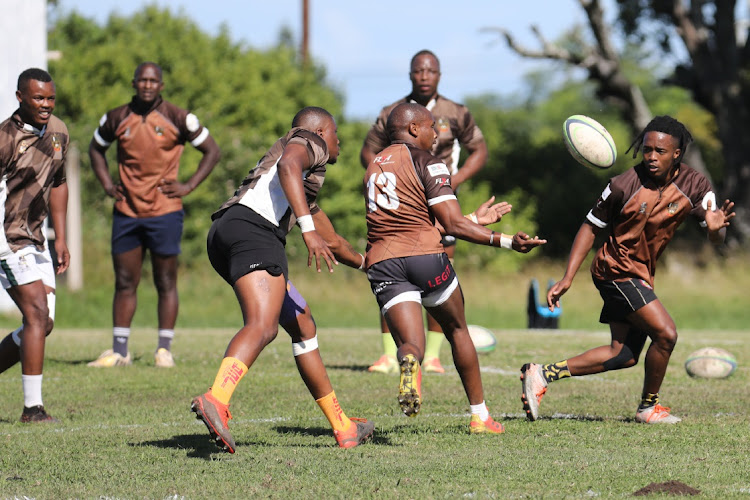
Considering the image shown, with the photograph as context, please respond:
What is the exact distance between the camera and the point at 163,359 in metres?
10.4

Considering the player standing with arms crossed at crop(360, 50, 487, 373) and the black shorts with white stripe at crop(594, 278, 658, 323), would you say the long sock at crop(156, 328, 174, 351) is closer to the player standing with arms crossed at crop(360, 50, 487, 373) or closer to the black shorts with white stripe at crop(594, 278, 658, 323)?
the player standing with arms crossed at crop(360, 50, 487, 373)

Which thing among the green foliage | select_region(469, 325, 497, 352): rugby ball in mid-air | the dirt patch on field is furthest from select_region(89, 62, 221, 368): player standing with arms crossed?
the green foliage

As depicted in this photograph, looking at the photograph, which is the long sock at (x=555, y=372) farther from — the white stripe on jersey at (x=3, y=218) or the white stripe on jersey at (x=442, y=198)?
the white stripe on jersey at (x=3, y=218)

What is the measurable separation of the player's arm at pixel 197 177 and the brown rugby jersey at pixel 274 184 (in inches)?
161

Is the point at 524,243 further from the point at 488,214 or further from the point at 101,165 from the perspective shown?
the point at 101,165

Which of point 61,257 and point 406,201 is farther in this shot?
point 61,257

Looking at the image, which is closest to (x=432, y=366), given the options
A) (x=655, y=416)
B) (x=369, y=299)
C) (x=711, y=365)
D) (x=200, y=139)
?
(x=711, y=365)

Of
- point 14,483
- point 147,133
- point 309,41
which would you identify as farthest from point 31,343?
point 309,41

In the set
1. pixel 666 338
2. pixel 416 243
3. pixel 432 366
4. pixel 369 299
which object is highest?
pixel 416 243

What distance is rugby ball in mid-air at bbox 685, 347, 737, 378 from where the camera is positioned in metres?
9.78

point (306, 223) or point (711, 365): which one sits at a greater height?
point (306, 223)

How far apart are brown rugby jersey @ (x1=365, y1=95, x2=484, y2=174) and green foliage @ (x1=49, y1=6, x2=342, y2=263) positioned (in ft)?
48.6

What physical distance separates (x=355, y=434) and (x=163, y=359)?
4469 mm

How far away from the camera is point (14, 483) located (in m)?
5.31
